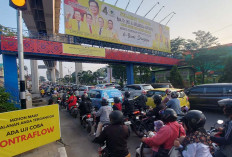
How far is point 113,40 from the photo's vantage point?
18.3 m

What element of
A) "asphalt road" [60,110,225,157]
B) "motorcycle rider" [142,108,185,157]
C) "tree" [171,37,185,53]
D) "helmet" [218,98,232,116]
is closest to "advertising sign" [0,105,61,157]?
"asphalt road" [60,110,225,157]

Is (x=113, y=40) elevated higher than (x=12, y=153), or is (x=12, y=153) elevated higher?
(x=113, y=40)

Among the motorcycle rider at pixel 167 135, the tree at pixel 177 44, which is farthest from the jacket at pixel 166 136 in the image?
the tree at pixel 177 44

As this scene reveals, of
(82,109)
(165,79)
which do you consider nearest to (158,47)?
(165,79)

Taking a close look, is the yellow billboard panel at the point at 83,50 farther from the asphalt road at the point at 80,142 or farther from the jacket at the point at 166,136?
the jacket at the point at 166,136

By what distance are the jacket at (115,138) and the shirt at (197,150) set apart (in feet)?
3.12

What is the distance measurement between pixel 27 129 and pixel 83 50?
421 inches

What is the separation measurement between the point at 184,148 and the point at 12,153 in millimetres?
4295

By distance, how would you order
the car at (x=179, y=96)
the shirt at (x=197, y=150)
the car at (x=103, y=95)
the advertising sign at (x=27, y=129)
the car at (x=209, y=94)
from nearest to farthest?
1. the shirt at (x=197, y=150)
2. the advertising sign at (x=27, y=129)
3. the car at (x=209, y=94)
4. the car at (x=179, y=96)
5. the car at (x=103, y=95)

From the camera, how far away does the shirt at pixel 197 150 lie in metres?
1.65

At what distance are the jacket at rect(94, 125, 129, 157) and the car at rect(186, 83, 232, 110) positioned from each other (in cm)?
734

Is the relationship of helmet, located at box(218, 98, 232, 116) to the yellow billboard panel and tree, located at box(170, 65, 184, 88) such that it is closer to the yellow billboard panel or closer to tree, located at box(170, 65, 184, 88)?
the yellow billboard panel

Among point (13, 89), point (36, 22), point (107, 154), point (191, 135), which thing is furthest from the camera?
point (36, 22)

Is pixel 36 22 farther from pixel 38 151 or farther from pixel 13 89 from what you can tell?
pixel 38 151
